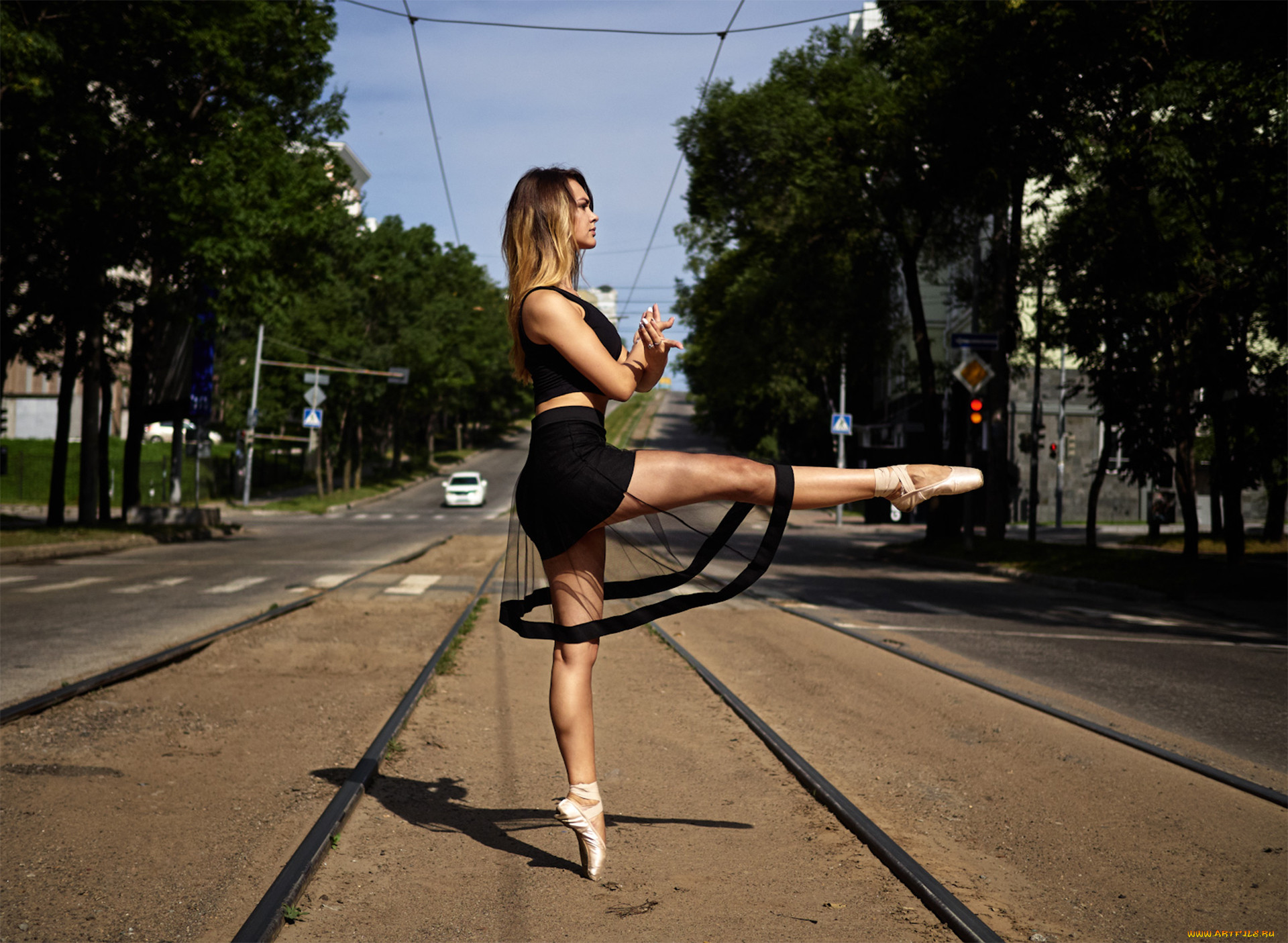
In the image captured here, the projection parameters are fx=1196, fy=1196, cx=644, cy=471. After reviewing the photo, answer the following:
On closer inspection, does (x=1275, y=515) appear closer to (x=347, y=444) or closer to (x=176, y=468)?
(x=176, y=468)

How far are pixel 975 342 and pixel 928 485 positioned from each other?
61.9 feet

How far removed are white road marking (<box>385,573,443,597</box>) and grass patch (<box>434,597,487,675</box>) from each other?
5.92 feet

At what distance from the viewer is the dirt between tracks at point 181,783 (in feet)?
11.4

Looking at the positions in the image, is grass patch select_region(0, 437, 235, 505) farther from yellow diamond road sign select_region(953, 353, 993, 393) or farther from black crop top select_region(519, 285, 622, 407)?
black crop top select_region(519, 285, 622, 407)

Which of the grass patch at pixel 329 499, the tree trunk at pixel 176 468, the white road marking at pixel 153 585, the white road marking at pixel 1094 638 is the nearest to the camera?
the white road marking at pixel 1094 638

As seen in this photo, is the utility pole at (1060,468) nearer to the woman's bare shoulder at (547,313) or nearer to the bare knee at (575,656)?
the bare knee at (575,656)

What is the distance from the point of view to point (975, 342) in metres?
21.5

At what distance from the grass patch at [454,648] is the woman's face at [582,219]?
484cm

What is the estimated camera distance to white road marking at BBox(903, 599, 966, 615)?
1364 centimetres

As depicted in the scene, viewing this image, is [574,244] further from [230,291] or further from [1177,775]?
[230,291]

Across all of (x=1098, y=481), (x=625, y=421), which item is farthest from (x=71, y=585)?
(x=625, y=421)

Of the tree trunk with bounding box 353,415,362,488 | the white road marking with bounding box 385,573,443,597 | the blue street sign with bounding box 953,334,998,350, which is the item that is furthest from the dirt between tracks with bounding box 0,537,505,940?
the tree trunk with bounding box 353,415,362,488

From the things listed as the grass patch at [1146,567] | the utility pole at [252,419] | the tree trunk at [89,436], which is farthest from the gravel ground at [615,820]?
the utility pole at [252,419]

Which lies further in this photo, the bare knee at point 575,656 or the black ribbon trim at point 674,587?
the bare knee at point 575,656
